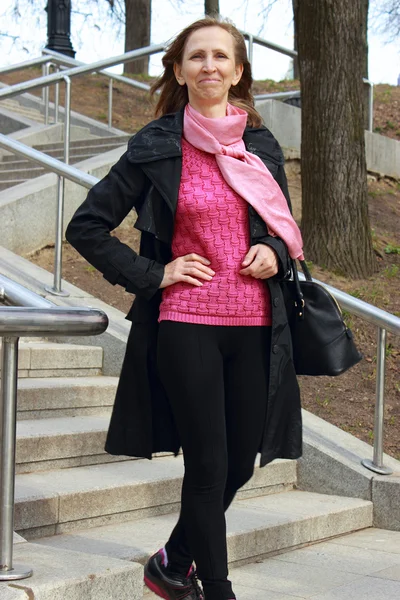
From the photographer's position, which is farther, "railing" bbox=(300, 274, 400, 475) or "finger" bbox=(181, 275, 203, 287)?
"railing" bbox=(300, 274, 400, 475)

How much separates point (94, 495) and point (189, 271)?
1.41 m

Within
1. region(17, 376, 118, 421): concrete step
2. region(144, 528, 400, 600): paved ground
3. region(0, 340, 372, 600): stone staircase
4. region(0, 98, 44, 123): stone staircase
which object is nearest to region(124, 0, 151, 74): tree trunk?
region(0, 98, 44, 123): stone staircase

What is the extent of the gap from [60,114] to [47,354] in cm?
816

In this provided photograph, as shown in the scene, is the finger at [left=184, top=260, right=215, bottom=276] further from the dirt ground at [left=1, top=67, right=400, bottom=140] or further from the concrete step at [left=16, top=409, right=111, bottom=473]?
the dirt ground at [left=1, top=67, right=400, bottom=140]

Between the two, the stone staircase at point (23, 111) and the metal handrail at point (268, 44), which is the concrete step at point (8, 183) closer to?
the metal handrail at point (268, 44)

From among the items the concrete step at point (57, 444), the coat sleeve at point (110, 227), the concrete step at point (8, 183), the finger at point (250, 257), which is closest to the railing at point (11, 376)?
the coat sleeve at point (110, 227)

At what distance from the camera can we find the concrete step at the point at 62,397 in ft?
15.1

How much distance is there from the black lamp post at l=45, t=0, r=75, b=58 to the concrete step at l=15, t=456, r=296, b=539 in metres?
12.1

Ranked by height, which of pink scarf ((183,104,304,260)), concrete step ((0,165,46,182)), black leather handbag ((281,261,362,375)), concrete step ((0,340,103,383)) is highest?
concrete step ((0,165,46,182))

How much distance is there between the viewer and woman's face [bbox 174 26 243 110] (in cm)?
293

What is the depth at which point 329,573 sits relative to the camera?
12.6 ft

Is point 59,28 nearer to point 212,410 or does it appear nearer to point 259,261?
point 259,261

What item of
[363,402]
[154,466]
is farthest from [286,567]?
[363,402]

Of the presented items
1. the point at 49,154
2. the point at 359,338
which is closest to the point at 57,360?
the point at 359,338
